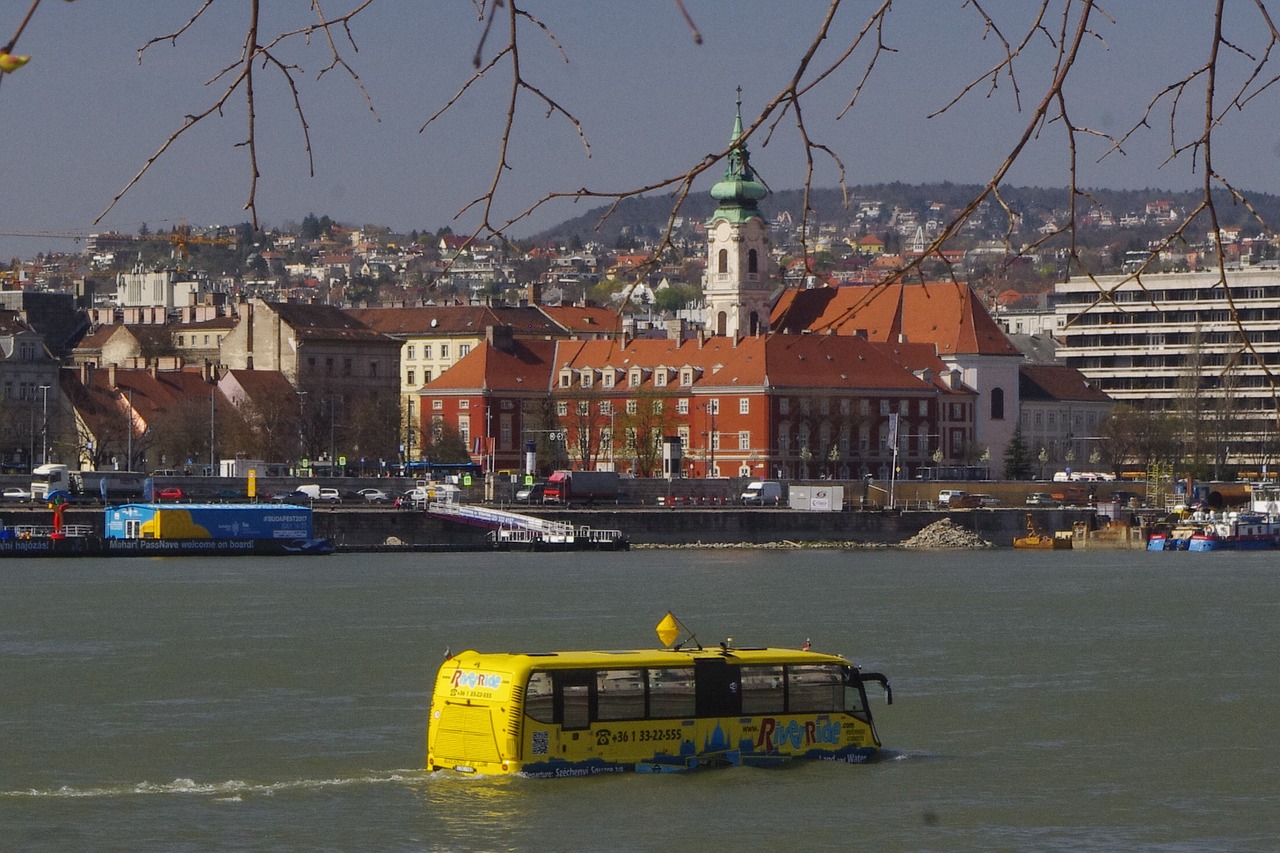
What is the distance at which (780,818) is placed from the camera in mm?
21000

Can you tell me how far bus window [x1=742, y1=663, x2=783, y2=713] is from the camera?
910 inches

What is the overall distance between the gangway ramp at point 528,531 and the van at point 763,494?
11.2 meters

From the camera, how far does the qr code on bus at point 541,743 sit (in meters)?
22.2

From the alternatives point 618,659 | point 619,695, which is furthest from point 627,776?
point 618,659

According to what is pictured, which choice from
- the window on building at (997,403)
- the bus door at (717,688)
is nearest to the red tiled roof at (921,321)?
the window on building at (997,403)

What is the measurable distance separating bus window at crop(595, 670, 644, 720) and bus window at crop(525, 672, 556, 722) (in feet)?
1.55

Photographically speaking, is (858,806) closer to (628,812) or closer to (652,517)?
(628,812)

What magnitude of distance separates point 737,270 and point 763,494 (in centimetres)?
2284

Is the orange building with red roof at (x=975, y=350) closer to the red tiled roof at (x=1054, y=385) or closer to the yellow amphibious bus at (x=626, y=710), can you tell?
the red tiled roof at (x=1054, y=385)

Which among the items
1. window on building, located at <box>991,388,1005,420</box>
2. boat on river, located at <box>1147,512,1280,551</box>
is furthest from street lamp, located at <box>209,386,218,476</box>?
boat on river, located at <box>1147,512,1280,551</box>

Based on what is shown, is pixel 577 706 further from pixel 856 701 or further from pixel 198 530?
pixel 198 530

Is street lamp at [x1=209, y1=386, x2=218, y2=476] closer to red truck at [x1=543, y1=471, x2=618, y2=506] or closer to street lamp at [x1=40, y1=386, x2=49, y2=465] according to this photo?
street lamp at [x1=40, y1=386, x2=49, y2=465]

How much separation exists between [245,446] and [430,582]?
4658 cm

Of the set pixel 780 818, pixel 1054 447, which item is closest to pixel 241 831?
pixel 780 818
